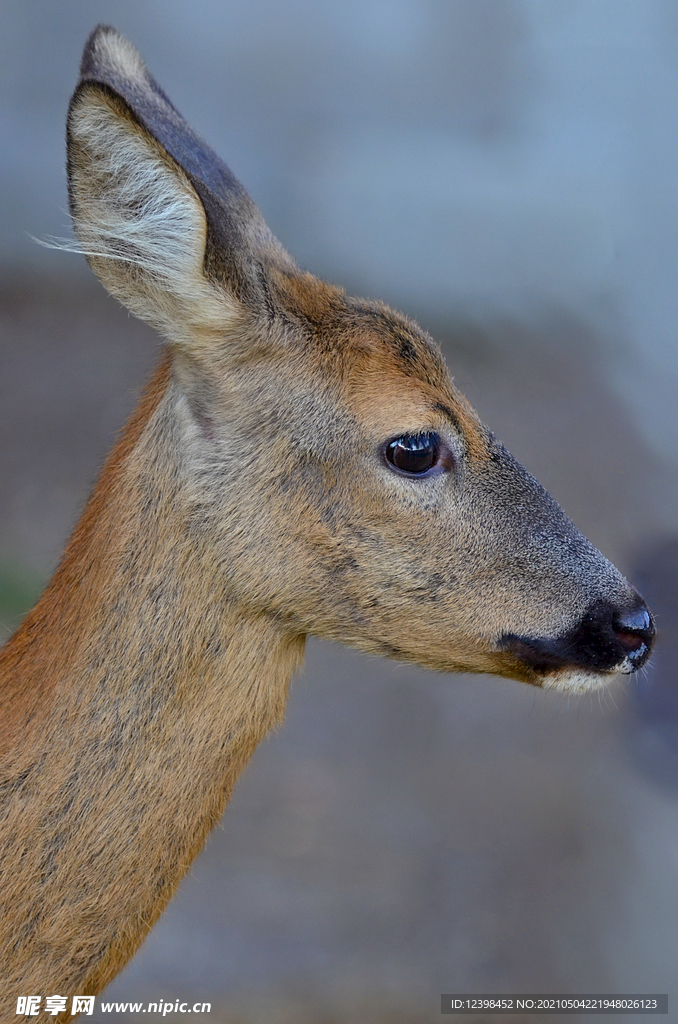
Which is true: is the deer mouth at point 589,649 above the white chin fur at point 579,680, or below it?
above

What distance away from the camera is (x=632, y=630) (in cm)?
249

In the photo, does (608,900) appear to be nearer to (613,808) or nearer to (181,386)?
(613,808)

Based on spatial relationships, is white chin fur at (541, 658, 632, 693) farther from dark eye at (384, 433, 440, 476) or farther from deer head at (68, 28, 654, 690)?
dark eye at (384, 433, 440, 476)

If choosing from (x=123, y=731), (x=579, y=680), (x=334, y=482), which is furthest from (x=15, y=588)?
(x=579, y=680)

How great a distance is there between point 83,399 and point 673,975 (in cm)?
495

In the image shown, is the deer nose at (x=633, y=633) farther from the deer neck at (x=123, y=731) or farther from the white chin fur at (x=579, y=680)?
the deer neck at (x=123, y=731)

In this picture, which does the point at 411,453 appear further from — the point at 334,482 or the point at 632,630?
the point at 632,630

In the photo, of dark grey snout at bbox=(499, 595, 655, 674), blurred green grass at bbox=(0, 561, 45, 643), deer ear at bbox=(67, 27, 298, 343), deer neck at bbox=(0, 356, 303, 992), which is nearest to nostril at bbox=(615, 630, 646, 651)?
dark grey snout at bbox=(499, 595, 655, 674)

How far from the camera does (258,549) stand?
2.39 metres

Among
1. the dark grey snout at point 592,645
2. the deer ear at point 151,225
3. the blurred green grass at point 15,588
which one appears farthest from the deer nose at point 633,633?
the blurred green grass at point 15,588

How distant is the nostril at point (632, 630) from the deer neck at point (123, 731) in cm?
83

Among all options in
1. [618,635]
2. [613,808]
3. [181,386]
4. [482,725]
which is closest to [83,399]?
[482,725]

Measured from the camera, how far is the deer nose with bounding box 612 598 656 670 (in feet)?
8.17

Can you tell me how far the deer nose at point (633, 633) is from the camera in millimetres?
2490
